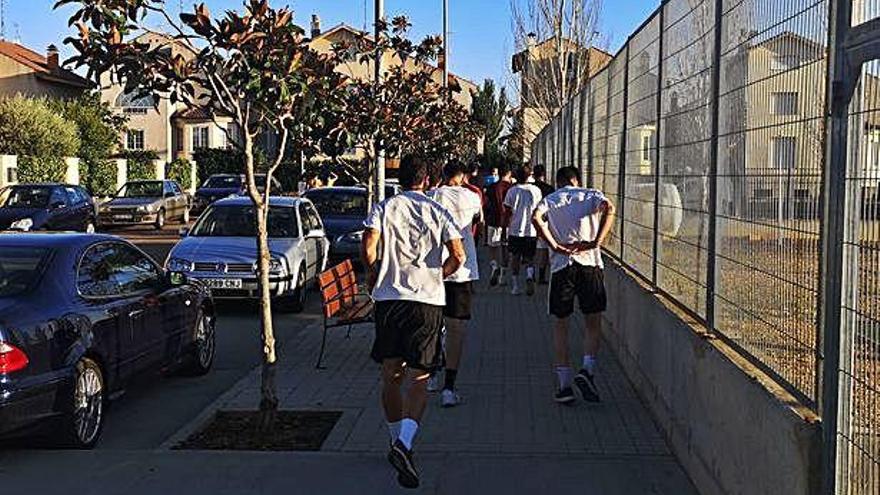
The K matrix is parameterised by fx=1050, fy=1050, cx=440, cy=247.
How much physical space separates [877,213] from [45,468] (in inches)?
204

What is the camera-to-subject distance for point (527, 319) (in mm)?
13453

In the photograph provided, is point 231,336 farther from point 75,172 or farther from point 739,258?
point 75,172

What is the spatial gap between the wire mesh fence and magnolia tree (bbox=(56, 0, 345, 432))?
2.67 m

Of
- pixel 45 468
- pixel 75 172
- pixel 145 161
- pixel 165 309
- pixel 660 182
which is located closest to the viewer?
pixel 45 468

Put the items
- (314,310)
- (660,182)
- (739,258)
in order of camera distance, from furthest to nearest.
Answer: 1. (314,310)
2. (660,182)
3. (739,258)

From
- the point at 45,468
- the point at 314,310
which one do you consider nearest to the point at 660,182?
the point at 45,468

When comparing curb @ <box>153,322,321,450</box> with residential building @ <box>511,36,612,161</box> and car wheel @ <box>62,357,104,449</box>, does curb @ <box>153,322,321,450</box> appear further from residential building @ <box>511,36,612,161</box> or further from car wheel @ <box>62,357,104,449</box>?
residential building @ <box>511,36,612,161</box>

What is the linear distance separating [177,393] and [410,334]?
3.73 m

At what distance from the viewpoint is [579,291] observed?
8.35 metres

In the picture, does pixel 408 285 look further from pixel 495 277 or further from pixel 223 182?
pixel 223 182

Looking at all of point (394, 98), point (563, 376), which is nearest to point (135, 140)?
point (394, 98)

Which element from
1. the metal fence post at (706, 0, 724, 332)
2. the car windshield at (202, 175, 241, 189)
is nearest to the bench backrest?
the metal fence post at (706, 0, 724, 332)

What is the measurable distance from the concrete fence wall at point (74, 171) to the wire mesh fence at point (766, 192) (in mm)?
29742

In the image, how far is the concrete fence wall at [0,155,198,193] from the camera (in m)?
34.1
